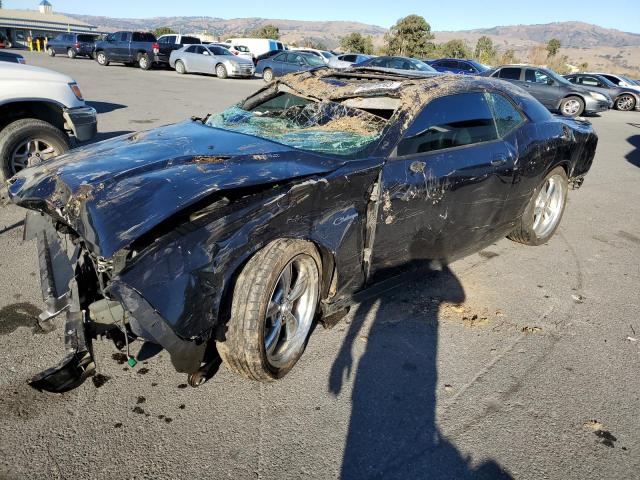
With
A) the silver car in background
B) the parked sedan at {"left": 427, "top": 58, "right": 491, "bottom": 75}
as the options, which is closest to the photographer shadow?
the parked sedan at {"left": 427, "top": 58, "right": 491, "bottom": 75}

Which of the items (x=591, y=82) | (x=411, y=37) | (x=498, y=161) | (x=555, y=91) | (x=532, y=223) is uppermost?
(x=411, y=37)

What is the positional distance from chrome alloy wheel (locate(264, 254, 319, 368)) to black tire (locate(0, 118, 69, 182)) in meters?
3.83

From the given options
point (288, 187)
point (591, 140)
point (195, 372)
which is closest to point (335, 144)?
point (288, 187)

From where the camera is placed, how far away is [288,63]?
21.4 metres

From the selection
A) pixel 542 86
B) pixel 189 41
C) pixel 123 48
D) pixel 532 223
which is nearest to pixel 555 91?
pixel 542 86

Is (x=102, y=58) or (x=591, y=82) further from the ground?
(x=591, y=82)

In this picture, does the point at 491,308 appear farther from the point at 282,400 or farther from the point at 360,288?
the point at 282,400

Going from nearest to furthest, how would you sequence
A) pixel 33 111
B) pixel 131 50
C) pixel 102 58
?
pixel 33 111
pixel 131 50
pixel 102 58

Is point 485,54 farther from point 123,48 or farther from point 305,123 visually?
point 305,123

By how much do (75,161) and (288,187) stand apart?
131 centimetres

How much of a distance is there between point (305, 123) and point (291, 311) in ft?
4.76

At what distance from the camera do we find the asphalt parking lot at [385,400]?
219 cm

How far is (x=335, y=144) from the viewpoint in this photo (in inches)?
121

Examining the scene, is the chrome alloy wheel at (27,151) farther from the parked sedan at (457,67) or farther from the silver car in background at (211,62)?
the silver car in background at (211,62)
